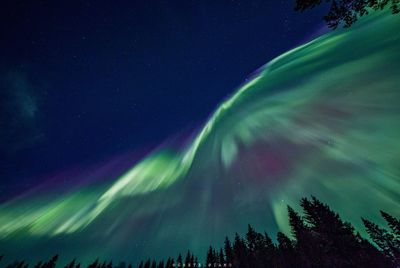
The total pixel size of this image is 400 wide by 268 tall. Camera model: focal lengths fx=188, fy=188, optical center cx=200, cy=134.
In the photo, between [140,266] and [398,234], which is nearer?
[398,234]

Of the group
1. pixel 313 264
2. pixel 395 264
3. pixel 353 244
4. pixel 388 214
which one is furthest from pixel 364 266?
pixel 388 214

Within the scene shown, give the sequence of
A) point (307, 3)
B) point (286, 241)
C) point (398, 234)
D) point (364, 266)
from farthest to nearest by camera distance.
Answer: point (286, 241) → point (398, 234) → point (364, 266) → point (307, 3)

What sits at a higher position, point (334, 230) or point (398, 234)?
point (398, 234)

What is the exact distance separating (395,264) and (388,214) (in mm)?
15752

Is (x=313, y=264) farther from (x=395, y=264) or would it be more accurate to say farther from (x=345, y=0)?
(x=345, y=0)

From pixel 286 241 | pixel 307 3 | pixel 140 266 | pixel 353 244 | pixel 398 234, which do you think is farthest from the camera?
pixel 140 266

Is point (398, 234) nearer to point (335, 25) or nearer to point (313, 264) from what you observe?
point (313, 264)

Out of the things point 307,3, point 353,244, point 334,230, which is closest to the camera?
point 307,3

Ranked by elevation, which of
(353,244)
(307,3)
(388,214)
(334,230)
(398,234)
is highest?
(388,214)

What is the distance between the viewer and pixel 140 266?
89562 millimetres

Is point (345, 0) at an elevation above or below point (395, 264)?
below

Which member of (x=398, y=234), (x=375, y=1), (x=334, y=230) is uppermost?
(x=398, y=234)

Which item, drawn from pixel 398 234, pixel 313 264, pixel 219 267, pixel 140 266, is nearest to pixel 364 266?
pixel 313 264

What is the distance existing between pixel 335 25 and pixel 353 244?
123 ft
